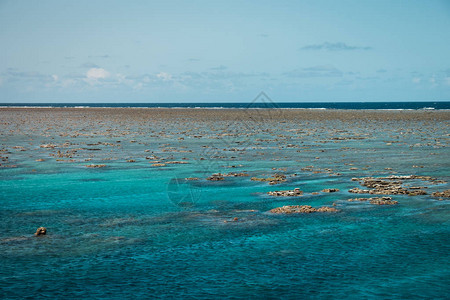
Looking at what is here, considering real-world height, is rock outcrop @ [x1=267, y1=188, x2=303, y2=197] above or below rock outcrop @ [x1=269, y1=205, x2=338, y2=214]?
above

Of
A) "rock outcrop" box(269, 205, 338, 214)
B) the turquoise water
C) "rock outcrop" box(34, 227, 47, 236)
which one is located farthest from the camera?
"rock outcrop" box(269, 205, 338, 214)

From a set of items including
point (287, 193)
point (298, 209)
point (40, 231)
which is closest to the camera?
point (40, 231)

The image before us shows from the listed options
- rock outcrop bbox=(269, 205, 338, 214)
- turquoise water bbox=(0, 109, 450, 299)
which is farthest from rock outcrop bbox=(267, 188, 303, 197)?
rock outcrop bbox=(269, 205, 338, 214)


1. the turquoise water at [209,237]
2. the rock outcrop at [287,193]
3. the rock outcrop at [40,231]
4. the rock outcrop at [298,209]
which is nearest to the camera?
the turquoise water at [209,237]

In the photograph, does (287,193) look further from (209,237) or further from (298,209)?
(209,237)

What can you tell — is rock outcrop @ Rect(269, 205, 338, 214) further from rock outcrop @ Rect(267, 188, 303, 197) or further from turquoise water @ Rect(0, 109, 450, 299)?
rock outcrop @ Rect(267, 188, 303, 197)

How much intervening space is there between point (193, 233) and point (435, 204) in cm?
1360

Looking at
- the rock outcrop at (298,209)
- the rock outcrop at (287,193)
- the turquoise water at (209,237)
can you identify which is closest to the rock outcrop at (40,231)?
the turquoise water at (209,237)

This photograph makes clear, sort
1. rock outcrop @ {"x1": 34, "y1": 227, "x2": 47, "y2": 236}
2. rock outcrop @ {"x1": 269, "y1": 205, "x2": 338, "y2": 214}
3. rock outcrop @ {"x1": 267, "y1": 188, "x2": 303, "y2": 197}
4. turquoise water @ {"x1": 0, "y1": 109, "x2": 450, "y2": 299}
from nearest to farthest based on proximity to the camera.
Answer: turquoise water @ {"x1": 0, "y1": 109, "x2": 450, "y2": 299} → rock outcrop @ {"x1": 34, "y1": 227, "x2": 47, "y2": 236} → rock outcrop @ {"x1": 269, "y1": 205, "x2": 338, "y2": 214} → rock outcrop @ {"x1": 267, "y1": 188, "x2": 303, "y2": 197}

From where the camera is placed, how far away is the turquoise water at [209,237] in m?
16.6

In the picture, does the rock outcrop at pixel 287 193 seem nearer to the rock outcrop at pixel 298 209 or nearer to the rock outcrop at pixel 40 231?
the rock outcrop at pixel 298 209

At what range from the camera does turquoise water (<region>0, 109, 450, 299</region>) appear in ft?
54.4

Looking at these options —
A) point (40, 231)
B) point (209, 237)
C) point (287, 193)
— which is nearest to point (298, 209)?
point (287, 193)

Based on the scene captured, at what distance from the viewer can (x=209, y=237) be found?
71.5 ft
